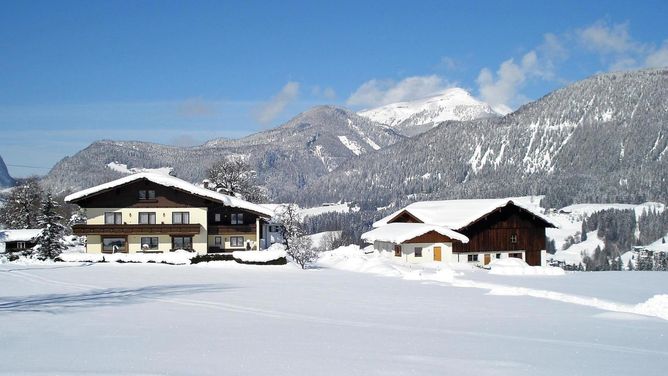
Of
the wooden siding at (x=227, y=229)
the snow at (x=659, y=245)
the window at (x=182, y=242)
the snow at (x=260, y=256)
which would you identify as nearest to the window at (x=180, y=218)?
the window at (x=182, y=242)

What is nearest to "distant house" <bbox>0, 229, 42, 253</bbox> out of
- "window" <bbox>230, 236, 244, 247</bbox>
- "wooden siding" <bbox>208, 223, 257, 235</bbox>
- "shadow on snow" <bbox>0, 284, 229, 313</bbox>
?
"wooden siding" <bbox>208, 223, 257, 235</bbox>

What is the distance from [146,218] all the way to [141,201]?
60.0 inches

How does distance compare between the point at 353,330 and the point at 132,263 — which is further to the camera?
the point at 132,263

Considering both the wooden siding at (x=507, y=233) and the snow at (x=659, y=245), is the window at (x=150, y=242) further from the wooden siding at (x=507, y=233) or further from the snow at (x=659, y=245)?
the snow at (x=659, y=245)

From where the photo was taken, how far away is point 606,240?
18450 cm

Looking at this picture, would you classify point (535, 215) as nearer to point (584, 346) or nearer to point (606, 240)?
point (584, 346)

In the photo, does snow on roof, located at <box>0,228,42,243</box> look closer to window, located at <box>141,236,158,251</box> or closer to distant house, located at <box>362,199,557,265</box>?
window, located at <box>141,236,158,251</box>

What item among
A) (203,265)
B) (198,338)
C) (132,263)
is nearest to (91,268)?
(132,263)

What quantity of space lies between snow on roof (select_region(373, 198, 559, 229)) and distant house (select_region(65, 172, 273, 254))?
58.4ft

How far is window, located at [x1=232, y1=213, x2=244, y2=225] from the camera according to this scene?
5300 centimetres

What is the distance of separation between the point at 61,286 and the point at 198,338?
48.5 ft

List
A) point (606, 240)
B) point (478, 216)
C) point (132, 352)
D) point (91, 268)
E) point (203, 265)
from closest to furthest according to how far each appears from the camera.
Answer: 1. point (132, 352)
2. point (91, 268)
3. point (203, 265)
4. point (478, 216)
5. point (606, 240)

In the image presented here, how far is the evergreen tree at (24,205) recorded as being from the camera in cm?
7400

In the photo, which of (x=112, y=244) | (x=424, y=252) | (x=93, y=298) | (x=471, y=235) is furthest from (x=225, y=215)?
(x=93, y=298)
